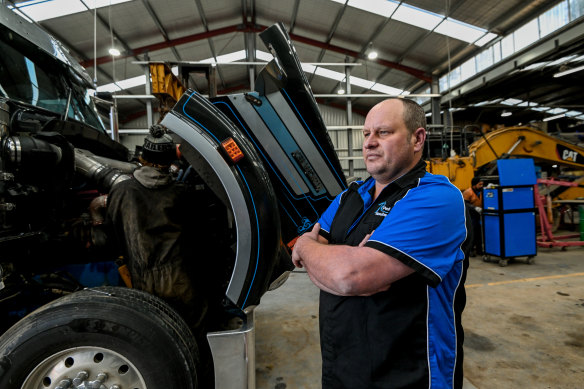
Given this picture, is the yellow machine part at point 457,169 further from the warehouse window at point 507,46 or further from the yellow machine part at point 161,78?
the yellow machine part at point 161,78

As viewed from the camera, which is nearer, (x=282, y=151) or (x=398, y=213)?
(x=398, y=213)

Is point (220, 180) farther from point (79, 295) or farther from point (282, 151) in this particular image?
point (79, 295)

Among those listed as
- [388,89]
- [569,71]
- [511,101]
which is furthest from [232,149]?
[511,101]

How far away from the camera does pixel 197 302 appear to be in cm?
204

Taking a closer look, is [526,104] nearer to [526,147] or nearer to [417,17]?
[526,147]

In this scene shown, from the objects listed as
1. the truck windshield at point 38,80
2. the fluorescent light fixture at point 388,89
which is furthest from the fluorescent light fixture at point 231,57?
the truck windshield at point 38,80

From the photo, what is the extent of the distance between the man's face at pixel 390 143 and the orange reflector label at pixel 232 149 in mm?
687

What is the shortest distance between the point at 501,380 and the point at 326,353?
185 centimetres

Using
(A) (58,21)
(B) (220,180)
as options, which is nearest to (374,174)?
(B) (220,180)

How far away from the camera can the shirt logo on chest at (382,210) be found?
121 centimetres

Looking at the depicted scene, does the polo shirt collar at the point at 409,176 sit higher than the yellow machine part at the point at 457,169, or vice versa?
the yellow machine part at the point at 457,169

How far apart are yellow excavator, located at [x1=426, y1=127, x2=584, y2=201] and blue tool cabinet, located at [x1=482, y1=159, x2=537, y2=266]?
82.1 inches

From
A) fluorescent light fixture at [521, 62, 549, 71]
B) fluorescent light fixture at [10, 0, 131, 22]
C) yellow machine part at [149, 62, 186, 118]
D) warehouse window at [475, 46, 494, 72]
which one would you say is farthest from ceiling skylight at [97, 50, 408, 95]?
yellow machine part at [149, 62, 186, 118]

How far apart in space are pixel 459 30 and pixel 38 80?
33.8 feet
